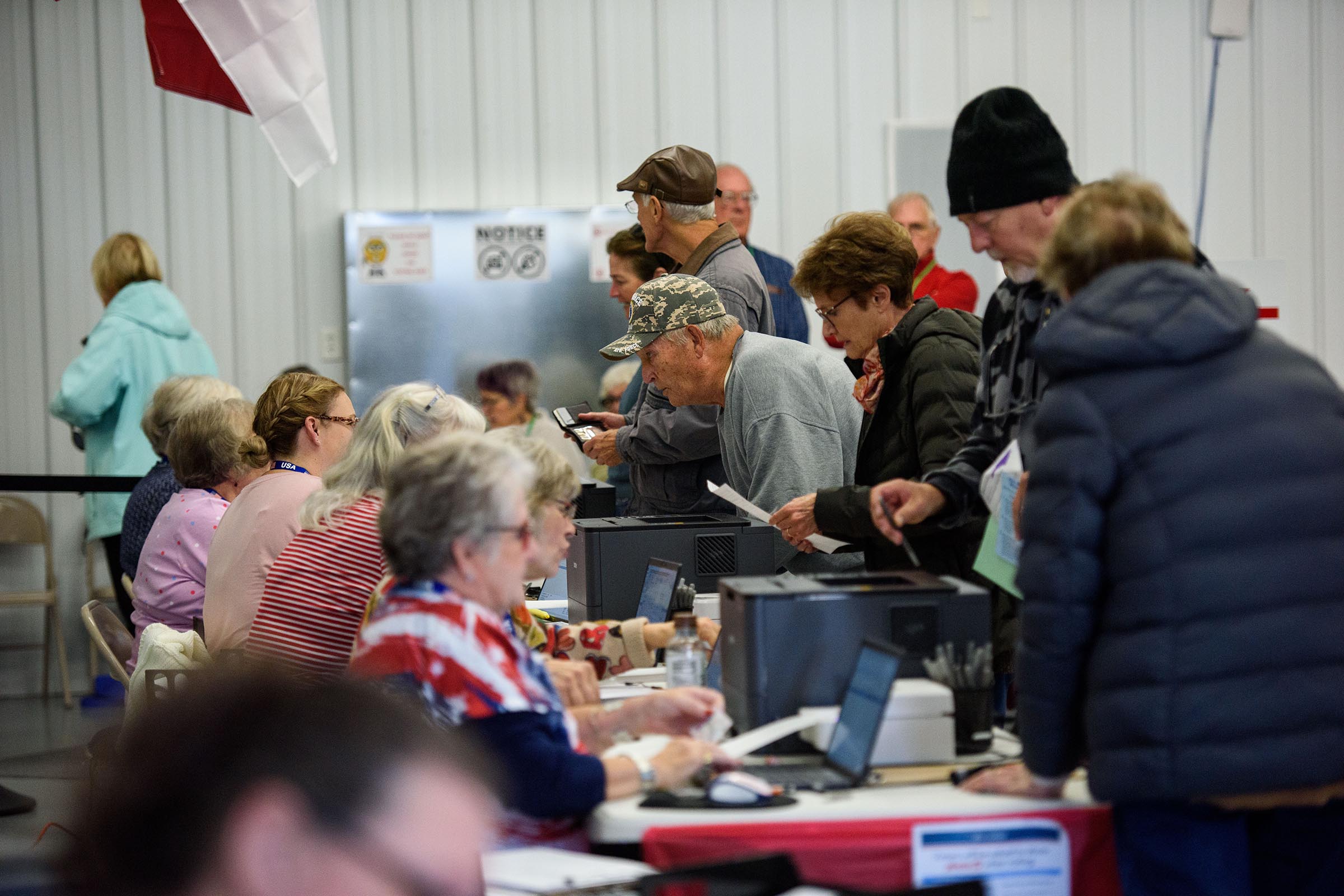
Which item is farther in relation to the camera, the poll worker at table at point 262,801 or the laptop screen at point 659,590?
the laptop screen at point 659,590

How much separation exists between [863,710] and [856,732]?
0.11 ft

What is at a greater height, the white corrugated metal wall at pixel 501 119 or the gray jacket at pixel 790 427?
the white corrugated metal wall at pixel 501 119

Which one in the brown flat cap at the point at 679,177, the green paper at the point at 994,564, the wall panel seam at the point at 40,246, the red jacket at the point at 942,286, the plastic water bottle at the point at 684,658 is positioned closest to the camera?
the green paper at the point at 994,564

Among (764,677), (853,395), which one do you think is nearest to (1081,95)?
(853,395)

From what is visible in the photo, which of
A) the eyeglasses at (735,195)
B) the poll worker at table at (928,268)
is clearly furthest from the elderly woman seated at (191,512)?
the poll worker at table at (928,268)

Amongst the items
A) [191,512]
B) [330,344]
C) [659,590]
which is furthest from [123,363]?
[659,590]

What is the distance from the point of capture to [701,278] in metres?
3.77

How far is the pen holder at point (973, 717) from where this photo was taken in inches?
82.0

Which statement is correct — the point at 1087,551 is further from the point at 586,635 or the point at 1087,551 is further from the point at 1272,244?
the point at 1272,244

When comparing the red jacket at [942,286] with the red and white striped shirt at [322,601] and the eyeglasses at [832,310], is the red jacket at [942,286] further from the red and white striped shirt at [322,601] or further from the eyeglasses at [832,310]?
the red and white striped shirt at [322,601]

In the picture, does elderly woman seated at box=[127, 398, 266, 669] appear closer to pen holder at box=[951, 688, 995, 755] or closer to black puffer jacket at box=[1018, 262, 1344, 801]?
pen holder at box=[951, 688, 995, 755]

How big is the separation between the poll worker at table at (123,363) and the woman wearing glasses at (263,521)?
7.96 feet

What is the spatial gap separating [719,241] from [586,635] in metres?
1.60

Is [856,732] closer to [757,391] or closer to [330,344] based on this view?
[757,391]
